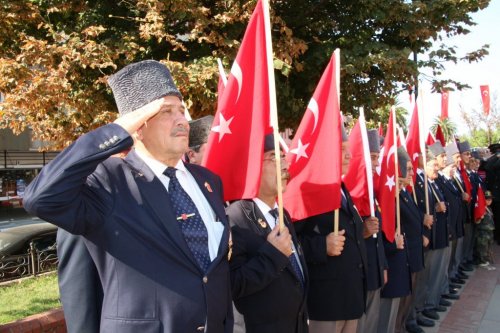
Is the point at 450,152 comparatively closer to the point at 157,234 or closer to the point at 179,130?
the point at 179,130

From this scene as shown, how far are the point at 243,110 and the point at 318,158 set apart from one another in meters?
0.79

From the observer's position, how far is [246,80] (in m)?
3.08

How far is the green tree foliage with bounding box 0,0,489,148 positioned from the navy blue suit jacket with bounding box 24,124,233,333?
170 inches

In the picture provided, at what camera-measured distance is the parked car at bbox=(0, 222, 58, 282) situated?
24.6ft

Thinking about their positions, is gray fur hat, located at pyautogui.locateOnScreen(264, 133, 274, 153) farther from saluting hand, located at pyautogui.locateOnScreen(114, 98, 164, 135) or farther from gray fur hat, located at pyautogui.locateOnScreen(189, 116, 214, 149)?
saluting hand, located at pyautogui.locateOnScreen(114, 98, 164, 135)

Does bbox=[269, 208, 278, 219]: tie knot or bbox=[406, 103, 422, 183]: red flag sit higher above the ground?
bbox=[406, 103, 422, 183]: red flag

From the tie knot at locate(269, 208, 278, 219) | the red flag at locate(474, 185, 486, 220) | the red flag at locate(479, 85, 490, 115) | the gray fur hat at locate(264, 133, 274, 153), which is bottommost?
the red flag at locate(474, 185, 486, 220)

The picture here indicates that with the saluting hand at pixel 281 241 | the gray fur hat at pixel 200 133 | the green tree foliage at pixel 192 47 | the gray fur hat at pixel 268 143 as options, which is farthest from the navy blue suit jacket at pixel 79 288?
the green tree foliage at pixel 192 47

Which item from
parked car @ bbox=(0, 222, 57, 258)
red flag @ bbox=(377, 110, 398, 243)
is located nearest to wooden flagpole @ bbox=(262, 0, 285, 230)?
red flag @ bbox=(377, 110, 398, 243)

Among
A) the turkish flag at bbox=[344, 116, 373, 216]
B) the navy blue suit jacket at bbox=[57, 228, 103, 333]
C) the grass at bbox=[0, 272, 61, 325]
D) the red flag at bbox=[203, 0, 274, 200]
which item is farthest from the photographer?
the grass at bbox=[0, 272, 61, 325]

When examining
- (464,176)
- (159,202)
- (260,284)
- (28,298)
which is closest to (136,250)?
(159,202)

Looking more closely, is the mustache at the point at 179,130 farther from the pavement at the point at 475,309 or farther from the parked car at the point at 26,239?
the parked car at the point at 26,239

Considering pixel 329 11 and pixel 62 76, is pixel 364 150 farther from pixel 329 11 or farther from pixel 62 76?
pixel 329 11

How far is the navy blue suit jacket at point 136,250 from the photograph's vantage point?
1786 mm
